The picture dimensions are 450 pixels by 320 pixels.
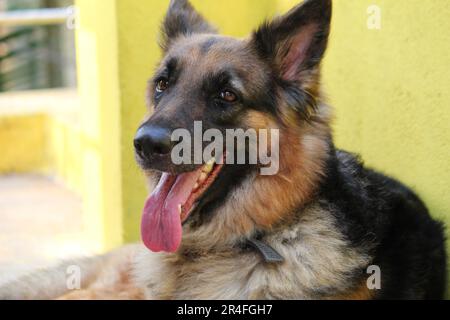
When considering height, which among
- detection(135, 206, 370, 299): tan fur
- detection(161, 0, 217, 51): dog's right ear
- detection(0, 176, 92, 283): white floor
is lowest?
detection(0, 176, 92, 283): white floor

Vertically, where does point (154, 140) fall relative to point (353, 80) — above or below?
below

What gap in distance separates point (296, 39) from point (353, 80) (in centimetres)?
131

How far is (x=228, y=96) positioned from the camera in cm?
344

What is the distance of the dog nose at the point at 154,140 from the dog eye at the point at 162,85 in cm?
47

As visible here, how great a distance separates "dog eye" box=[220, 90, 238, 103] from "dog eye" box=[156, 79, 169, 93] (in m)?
0.36

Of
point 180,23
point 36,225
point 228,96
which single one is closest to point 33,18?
point 36,225

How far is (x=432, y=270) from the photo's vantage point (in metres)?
3.79

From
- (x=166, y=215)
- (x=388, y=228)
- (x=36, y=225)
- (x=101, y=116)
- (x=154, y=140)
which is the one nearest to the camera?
(x=154, y=140)

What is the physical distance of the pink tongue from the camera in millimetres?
3385

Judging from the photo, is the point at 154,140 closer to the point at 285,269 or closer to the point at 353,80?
the point at 285,269

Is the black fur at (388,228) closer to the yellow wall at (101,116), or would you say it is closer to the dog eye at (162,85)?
the dog eye at (162,85)

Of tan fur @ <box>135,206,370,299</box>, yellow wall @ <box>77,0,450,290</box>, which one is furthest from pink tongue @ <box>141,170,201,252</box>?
yellow wall @ <box>77,0,450,290</box>

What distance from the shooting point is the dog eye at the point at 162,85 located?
145 inches

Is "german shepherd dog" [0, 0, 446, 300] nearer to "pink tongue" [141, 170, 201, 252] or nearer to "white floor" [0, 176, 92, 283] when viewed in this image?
"pink tongue" [141, 170, 201, 252]
